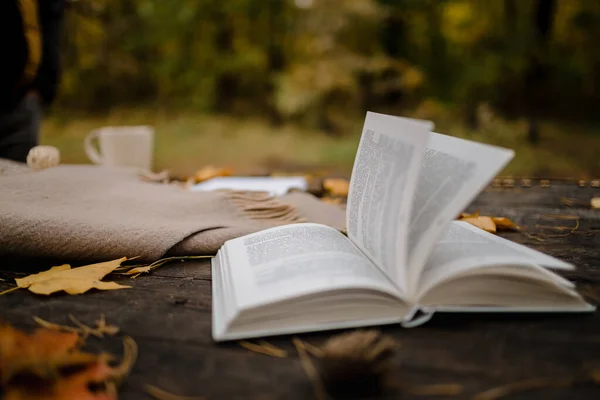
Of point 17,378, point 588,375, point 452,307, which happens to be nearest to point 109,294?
point 17,378

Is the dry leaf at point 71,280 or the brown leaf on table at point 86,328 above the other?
the brown leaf on table at point 86,328

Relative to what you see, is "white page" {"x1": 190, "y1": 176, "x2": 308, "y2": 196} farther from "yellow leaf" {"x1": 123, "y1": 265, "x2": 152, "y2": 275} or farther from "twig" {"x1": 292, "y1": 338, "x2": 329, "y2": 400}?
"twig" {"x1": 292, "y1": 338, "x2": 329, "y2": 400}

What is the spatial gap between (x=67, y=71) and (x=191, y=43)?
1091mm

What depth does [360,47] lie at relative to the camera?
3.82 m

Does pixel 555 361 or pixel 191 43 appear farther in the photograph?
pixel 191 43

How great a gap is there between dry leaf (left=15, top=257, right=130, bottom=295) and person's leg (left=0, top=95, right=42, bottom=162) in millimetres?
1085

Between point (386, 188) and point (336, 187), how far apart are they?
2.54 ft

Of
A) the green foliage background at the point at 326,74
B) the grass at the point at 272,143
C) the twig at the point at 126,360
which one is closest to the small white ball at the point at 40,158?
the twig at the point at 126,360

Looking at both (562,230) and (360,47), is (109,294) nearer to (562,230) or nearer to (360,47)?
(562,230)

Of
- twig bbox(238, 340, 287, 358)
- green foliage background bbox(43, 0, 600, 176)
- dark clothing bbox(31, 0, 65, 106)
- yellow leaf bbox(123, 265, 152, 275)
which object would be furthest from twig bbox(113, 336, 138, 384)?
green foliage background bbox(43, 0, 600, 176)

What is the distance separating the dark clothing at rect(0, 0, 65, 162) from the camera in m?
1.50

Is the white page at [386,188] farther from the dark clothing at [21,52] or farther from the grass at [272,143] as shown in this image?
the grass at [272,143]

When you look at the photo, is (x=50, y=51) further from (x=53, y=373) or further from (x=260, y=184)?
(x=53, y=373)

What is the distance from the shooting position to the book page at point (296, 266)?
0.51 m
